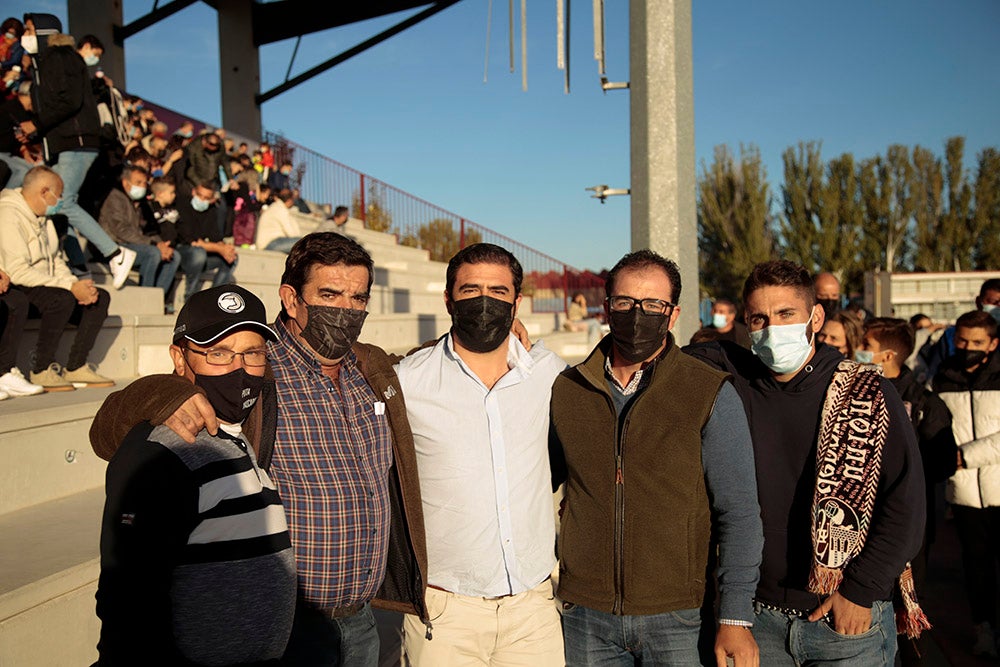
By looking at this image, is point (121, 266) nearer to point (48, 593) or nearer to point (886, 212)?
point (48, 593)

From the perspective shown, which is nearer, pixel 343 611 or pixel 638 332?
pixel 343 611

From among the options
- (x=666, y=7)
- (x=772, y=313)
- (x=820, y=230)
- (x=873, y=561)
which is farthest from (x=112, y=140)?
(x=820, y=230)

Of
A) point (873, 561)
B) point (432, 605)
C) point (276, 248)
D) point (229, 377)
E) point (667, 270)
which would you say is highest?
point (276, 248)

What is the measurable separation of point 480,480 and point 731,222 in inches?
1517

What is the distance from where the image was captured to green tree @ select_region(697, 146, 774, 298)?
120 feet

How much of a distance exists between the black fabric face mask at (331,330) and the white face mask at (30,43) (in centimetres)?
603

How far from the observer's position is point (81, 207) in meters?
6.37

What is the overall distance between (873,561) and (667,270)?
1099 mm

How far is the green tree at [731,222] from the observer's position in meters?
36.6

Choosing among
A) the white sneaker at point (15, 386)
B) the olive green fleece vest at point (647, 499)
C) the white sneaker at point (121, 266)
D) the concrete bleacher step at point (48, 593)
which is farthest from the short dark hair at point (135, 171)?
the olive green fleece vest at point (647, 499)

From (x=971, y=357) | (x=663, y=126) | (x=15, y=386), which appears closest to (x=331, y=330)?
(x=15, y=386)

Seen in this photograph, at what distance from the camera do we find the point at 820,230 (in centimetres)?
3744

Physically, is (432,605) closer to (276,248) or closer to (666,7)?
(666,7)

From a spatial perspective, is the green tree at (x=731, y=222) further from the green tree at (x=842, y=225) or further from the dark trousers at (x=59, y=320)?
the dark trousers at (x=59, y=320)
